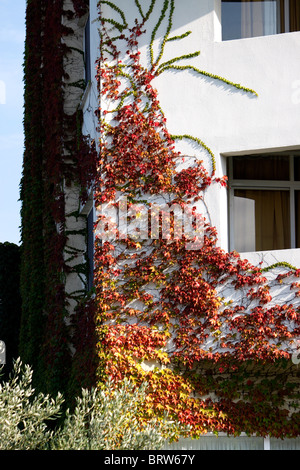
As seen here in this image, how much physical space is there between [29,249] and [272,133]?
6.98m

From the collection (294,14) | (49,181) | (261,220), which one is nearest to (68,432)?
(261,220)

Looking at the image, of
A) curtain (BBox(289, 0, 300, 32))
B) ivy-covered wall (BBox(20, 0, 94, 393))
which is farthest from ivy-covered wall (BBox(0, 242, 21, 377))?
curtain (BBox(289, 0, 300, 32))

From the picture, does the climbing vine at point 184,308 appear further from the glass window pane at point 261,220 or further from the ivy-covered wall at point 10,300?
the ivy-covered wall at point 10,300

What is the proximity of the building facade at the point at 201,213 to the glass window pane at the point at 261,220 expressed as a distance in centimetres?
2

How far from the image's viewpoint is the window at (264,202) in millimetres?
14945

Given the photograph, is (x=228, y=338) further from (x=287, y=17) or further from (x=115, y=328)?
(x=287, y=17)

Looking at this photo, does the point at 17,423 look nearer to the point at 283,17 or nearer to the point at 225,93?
the point at 225,93

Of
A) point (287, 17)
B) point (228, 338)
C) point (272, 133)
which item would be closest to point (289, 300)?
point (228, 338)

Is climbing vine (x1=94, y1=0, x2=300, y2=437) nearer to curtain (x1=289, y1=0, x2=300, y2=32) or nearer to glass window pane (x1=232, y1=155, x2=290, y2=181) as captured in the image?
glass window pane (x1=232, y1=155, x2=290, y2=181)

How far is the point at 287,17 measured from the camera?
1501cm

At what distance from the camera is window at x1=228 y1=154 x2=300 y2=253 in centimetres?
1495

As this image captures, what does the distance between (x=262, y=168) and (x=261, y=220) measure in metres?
1.03

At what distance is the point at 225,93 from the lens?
1405 cm

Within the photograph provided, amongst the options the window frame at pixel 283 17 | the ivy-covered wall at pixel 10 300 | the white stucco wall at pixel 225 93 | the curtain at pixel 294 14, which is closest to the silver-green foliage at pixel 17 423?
the white stucco wall at pixel 225 93
